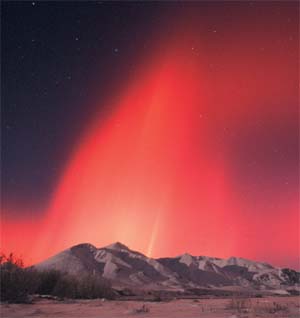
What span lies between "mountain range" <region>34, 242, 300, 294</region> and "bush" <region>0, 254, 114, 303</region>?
79.8m

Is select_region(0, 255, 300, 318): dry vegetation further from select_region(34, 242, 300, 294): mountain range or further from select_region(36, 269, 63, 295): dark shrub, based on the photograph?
select_region(34, 242, 300, 294): mountain range

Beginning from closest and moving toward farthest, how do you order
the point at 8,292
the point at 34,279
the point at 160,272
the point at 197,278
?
the point at 8,292 < the point at 34,279 < the point at 160,272 < the point at 197,278

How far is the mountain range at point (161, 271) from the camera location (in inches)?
4882

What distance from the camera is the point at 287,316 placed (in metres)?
16.8

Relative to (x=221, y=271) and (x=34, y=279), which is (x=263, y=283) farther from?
(x=34, y=279)

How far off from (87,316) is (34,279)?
9806 mm

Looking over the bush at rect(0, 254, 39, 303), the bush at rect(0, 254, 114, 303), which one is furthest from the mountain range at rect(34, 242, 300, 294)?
Result: the bush at rect(0, 254, 39, 303)

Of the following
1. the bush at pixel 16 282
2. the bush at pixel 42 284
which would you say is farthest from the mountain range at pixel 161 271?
the bush at pixel 16 282

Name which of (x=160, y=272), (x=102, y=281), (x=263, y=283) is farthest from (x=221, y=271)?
(x=102, y=281)

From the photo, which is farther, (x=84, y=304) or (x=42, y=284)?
(x=42, y=284)

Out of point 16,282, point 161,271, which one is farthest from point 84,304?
point 161,271

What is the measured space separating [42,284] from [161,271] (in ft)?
397

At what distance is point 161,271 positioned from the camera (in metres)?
147

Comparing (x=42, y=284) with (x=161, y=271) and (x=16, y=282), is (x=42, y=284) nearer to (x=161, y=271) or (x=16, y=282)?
(x=16, y=282)
